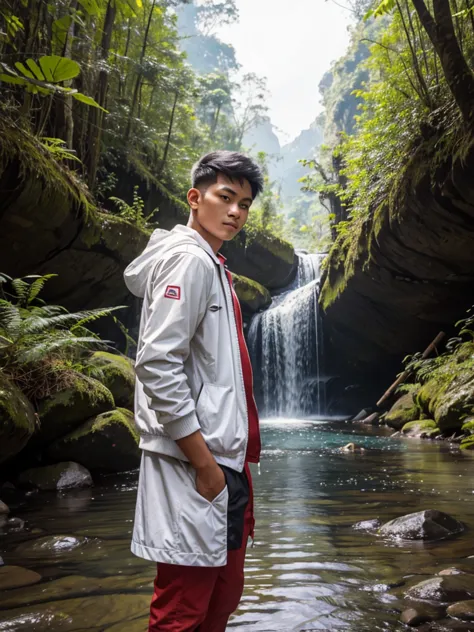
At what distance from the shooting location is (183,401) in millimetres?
1446

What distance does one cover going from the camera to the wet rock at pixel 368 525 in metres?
4.04

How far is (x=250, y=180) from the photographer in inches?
75.7

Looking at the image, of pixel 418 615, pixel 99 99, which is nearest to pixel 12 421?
pixel 418 615

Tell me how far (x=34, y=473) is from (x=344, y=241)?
11291mm

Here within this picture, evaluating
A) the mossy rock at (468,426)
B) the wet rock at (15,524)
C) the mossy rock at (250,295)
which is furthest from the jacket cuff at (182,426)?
the mossy rock at (250,295)

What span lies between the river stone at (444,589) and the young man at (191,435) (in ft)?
4.85

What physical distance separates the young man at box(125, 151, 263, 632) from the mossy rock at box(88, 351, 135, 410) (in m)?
5.91

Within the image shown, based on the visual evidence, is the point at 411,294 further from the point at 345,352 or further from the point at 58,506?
the point at 58,506

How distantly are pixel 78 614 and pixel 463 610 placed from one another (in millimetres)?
1897

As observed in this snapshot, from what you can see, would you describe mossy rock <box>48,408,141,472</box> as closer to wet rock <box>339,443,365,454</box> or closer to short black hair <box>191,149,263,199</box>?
wet rock <box>339,443,365,454</box>

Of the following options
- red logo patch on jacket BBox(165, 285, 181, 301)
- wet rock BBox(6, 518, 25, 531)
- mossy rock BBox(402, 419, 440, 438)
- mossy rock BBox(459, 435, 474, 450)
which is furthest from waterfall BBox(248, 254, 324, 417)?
red logo patch on jacket BBox(165, 285, 181, 301)

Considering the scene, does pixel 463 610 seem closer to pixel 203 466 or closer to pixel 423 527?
pixel 423 527

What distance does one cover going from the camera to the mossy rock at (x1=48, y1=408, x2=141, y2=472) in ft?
19.9

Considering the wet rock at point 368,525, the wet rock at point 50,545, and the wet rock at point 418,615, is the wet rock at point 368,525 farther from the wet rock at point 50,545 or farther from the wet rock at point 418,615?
the wet rock at point 50,545
